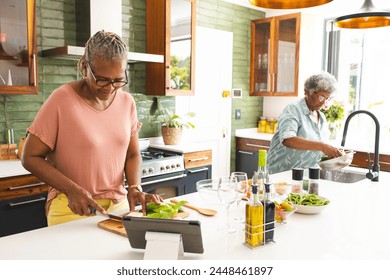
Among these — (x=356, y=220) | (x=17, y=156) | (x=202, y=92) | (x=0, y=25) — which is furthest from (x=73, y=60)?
(x=356, y=220)

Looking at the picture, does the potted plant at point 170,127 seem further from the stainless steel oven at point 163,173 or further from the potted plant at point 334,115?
the potted plant at point 334,115

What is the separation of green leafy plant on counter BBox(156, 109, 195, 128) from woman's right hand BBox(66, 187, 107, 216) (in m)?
2.49

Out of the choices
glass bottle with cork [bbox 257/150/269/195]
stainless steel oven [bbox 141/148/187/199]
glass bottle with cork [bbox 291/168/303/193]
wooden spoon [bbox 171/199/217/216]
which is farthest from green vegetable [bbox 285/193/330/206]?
stainless steel oven [bbox 141/148/187/199]

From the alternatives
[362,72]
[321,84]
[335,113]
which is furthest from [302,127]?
[362,72]

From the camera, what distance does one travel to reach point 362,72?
15.4 ft

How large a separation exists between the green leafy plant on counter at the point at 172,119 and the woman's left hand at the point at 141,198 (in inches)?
92.6

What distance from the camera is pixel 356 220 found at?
5.24ft

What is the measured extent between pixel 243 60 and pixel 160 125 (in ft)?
5.26

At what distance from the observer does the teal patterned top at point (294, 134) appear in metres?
2.69

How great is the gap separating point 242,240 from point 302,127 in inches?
62.0

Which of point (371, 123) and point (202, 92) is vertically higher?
point (202, 92)

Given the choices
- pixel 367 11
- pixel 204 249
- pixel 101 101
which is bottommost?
pixel 204 249

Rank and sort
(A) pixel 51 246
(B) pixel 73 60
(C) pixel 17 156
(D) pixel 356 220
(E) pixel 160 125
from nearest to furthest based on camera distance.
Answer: (A) pixel 51 246
(D) pixel 356 220
(C) pixel 17 156
(B) pixel 73 60
(E) pixel 160 125

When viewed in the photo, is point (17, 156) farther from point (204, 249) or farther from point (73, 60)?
point (204, 249)
